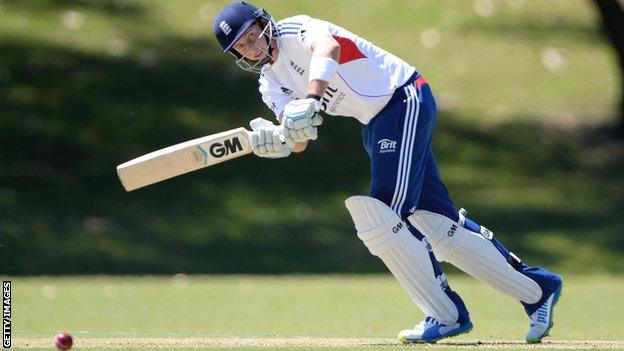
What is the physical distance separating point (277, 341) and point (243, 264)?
5667mm

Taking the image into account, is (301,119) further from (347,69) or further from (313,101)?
(347,69)

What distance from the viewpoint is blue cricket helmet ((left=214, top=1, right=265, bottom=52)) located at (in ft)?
20.2

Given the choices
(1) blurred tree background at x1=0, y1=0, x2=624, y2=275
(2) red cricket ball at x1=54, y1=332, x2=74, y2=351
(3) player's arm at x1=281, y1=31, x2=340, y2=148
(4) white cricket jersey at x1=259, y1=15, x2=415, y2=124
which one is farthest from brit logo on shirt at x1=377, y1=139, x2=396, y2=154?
(1) blurred tree background at x1=0, y1=0, x2=624, y2=275

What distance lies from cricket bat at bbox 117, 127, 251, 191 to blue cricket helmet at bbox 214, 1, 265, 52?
434 mm

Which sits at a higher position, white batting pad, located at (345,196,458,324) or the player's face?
the player's face

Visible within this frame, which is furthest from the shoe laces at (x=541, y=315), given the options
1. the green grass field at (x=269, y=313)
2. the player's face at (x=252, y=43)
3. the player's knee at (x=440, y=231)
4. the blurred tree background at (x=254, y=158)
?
the blurred tree background at (x=254, y=158)

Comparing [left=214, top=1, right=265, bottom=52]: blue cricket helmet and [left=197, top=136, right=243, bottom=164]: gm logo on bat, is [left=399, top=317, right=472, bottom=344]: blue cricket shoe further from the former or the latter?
[left=214, top=1, right=265, bottom=52]: blue cricket helmet

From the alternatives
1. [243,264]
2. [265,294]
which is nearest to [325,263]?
[243,264]

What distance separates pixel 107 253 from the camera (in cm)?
1209

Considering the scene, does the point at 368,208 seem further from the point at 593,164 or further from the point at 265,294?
the point at 593,164

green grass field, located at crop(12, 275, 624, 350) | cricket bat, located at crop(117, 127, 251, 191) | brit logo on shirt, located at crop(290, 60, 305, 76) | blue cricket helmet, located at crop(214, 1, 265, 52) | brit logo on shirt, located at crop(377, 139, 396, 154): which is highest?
blue cricket helmet, located at crop(214, 1, 265, 52)

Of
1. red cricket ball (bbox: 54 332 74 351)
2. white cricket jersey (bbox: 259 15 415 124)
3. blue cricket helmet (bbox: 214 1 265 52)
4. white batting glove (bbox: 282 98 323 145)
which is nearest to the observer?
red cricket ball (bbox: 54 332 74 351)

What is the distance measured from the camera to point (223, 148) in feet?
20.5

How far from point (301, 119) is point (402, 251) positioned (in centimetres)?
80
